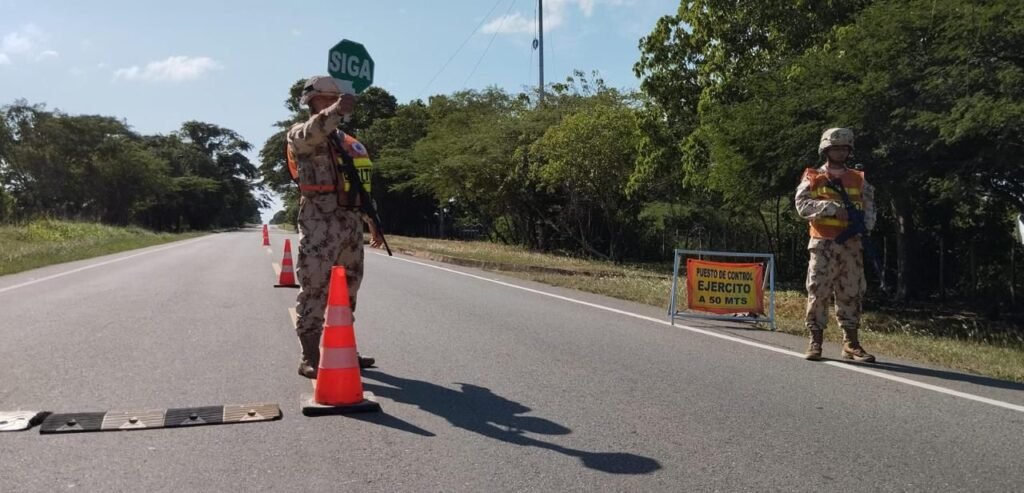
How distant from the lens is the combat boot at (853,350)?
682 centimetres

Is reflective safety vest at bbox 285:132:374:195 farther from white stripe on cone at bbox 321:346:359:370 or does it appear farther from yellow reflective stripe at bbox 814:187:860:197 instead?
yellow reflective stripe at bbox 814:187:860:197

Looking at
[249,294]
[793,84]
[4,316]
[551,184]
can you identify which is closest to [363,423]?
[4,316]

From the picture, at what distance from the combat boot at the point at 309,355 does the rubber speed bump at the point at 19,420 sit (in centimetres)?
171

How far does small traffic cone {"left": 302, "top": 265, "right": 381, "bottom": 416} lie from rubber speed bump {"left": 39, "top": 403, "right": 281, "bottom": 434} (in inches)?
11.9

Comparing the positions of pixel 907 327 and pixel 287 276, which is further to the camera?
pixel 287 276

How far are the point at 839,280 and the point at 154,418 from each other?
18.5ft

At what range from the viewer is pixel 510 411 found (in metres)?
5.01

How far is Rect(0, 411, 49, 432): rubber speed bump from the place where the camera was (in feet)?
14.7

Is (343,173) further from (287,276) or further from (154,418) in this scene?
(287,276)

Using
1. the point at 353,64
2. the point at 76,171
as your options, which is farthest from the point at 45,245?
the point at 76,171

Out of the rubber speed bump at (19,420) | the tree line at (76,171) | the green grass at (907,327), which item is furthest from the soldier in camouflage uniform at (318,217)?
the tree line at (76,171)

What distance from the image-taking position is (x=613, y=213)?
2933cm

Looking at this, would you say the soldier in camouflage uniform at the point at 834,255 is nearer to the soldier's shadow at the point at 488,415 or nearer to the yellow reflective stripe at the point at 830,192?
the yellow reflective stripe at the point at 830,192

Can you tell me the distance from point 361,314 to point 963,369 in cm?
657
